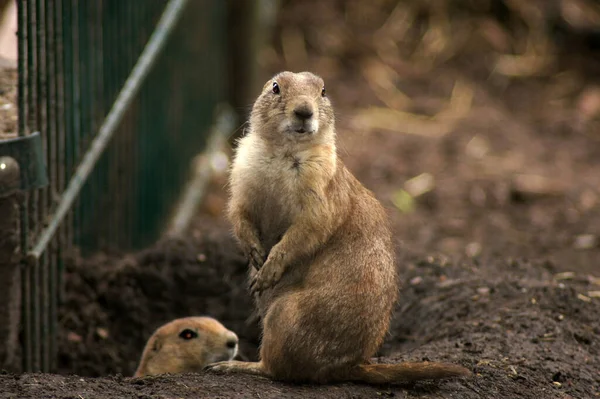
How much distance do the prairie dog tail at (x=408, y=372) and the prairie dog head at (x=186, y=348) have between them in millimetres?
1073

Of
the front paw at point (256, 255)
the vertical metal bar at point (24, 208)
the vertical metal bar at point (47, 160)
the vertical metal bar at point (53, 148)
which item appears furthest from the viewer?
the vertical metal bar at point (53, 148)

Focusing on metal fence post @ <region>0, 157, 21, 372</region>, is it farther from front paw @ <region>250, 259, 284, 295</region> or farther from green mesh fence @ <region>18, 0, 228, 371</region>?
front paw @ <region>250, 259, 284, 295</region>

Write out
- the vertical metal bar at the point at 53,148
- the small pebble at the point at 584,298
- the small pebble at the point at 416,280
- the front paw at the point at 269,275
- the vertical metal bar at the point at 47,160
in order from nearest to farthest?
the front paw at the point at 269,275
the vertical metal bar at the point at 47,160
the vertical metal bar at the point at 53,148
the small pebble at the point at 584,298
the small pebble at the point at 416,280

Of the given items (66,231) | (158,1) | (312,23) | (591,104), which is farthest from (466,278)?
(312,23)

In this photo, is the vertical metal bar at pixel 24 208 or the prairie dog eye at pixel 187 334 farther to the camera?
the prairie dog eye at pixel 187 334

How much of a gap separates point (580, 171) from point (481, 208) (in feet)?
5.06

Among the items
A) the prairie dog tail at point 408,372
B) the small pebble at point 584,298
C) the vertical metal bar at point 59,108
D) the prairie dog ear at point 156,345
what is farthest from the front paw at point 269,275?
the small pebble at point 584,298

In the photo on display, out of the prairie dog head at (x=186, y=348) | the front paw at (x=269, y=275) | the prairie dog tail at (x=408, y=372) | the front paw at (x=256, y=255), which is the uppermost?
the front paw at (x=256, y=255)

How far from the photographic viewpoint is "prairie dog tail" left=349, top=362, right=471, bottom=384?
4277mm

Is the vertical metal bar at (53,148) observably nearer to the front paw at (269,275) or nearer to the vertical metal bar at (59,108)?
the vertical metal bar at (59,108)

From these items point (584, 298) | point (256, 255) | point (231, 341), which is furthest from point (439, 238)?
point (256, 255)

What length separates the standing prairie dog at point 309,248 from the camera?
4359mm

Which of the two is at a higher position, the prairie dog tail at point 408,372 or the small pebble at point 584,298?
the small pebble at point 584,298

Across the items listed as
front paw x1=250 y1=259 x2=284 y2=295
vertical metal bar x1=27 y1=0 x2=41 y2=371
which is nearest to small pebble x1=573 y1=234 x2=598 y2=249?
front paw x1=250 y1=259 x2=284 y2=295
